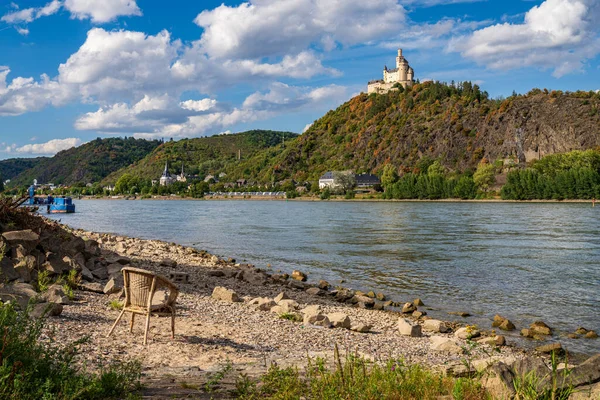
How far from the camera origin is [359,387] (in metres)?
4.93

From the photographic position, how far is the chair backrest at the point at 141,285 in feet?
24.1

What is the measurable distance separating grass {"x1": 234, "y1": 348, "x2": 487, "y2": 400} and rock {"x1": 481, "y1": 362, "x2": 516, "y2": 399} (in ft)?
0.35

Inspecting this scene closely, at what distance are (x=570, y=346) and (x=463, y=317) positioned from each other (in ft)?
9.91

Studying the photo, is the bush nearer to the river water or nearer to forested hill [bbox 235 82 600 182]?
the river water

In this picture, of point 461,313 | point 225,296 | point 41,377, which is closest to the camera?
point 41,377

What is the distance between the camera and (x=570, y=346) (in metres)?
10.9

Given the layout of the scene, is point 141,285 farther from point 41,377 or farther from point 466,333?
point 466,333

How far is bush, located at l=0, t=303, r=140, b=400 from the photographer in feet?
14.3

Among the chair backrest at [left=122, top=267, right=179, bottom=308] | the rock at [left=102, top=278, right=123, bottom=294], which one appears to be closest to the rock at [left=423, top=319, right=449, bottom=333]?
the chair backrest at [left=122, top=267, right=179, bottom=308]

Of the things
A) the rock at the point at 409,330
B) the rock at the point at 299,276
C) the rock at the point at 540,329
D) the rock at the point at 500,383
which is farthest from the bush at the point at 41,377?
the rock at the point at 299,276

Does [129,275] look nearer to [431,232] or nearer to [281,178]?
[431,232]

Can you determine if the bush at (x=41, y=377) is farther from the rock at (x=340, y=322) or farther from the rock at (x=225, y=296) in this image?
the rock at (x=225, y=296)

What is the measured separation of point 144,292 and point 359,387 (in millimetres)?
3892

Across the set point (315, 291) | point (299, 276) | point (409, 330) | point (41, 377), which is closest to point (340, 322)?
point (409, 330)
